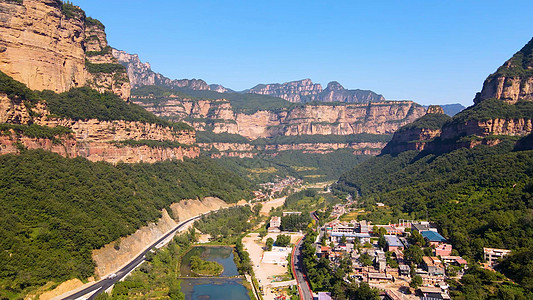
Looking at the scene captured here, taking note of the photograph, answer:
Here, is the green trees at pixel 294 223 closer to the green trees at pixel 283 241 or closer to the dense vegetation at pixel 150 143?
the green trees at pixel 283 241

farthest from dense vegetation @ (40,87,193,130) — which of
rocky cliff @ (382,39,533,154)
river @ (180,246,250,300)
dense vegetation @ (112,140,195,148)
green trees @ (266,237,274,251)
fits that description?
rocky cliff @ (382,39,533,154)

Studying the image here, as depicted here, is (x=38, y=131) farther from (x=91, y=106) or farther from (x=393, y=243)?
(x=393, y=243)

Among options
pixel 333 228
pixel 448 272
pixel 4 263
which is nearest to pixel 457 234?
pixel 448 272

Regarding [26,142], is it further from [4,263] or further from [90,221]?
[4,263]

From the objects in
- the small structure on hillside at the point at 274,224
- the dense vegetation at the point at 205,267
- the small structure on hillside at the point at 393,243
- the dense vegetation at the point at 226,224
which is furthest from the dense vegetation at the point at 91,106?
the small structure on hillside at the point at 393,243

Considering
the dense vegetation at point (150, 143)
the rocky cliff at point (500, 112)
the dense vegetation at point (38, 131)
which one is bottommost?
the dense vegetation at point (150, 143)

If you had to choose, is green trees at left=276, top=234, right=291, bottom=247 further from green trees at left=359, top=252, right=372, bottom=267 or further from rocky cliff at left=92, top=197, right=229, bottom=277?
green trees at left=359, top=252, right=372, bottom=267
